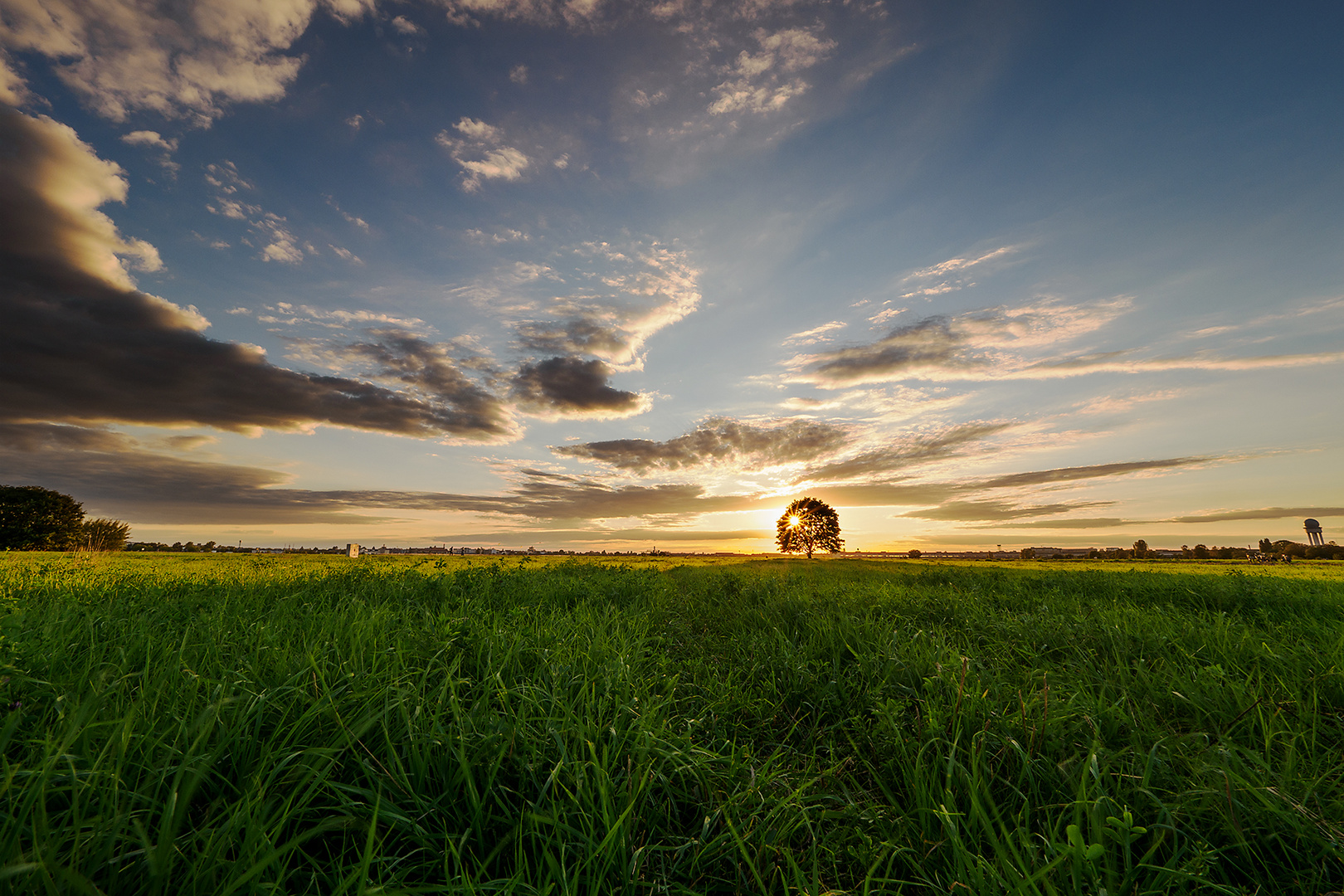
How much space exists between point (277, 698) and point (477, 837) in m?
1.70

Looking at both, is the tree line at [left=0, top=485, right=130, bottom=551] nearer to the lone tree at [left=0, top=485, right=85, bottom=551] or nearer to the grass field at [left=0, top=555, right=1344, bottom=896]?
the lone tree at [left=0, top=485, right=85, bottom=551]

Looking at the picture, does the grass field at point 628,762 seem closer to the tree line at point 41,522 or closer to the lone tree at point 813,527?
the lone tree at point 813,527

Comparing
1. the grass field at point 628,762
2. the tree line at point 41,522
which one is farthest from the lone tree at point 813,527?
the tree line at point 41,522

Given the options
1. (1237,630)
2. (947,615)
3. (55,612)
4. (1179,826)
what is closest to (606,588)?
(947,615)

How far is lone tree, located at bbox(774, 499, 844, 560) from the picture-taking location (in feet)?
206

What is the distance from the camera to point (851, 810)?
10.1 feet

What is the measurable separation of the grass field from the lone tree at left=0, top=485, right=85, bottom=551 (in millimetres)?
90362

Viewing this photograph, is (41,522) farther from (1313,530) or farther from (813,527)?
(1313,530)

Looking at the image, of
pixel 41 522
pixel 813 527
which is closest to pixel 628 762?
pixel 813 527

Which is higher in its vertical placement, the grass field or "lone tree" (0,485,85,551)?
"lone tree" (0,485,85,551)

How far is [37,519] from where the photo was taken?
65.3 meters

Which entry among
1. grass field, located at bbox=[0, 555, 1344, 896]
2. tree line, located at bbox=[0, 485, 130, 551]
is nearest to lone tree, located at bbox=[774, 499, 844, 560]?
grass field, located at bbox=[0, 555, 1344, 896]

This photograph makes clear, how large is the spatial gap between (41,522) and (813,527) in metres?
101

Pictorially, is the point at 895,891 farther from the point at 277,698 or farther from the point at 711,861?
the point at 277,698
